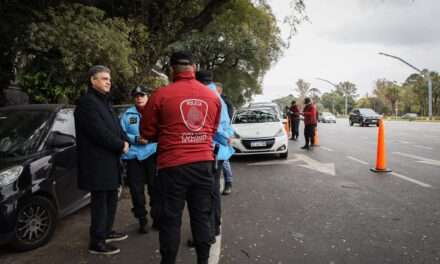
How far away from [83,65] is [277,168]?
5479mm

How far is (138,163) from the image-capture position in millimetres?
4629

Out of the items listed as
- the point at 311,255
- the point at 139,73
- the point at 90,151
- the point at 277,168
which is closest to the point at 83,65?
the point at 139,73

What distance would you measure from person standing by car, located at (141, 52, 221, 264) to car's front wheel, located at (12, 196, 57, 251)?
1.86 m

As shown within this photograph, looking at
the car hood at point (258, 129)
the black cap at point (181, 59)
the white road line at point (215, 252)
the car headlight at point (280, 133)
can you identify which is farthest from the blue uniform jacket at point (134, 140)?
the car headlight at point (280, 133)

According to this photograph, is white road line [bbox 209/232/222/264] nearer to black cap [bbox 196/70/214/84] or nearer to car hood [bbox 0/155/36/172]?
black cap [bbox 196/70/214/84]

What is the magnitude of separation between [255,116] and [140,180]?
7.21 metres

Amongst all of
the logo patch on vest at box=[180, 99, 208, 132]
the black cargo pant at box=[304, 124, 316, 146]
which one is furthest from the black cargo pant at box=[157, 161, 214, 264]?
Answer: the black cargo pant at box=[304, 124, 316, 146]

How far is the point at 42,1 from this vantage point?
950 centimetres

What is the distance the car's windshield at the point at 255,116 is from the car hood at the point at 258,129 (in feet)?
1.50

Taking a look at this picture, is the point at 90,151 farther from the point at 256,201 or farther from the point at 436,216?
the point at 436,216

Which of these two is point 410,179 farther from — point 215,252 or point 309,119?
point 309,119

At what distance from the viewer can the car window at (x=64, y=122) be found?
15.7 feet

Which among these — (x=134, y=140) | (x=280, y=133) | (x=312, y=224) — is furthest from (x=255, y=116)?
(x=134, y=140)

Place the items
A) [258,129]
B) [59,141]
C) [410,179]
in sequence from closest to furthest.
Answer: [59,141], [410,179], [258,129]
